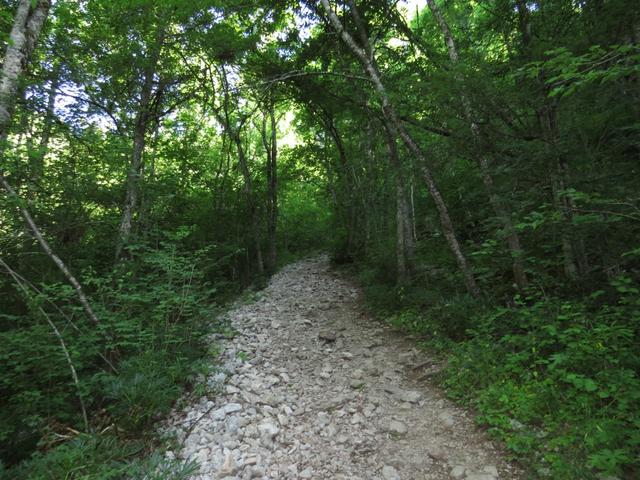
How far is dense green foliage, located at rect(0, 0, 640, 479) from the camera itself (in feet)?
10.8

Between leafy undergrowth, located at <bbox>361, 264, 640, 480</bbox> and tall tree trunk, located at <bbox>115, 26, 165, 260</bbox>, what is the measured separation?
699 cm

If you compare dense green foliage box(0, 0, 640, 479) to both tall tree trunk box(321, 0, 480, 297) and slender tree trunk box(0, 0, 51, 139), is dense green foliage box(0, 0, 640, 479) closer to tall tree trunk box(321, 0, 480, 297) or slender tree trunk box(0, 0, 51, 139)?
tall tree trunk box(321, 0, 480, 297)

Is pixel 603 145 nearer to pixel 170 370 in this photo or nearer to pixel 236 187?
pixel 170 370

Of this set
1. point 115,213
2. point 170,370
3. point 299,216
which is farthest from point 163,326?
point 299,216

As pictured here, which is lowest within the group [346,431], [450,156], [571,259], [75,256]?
[346,431]

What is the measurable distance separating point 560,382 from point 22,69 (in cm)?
843

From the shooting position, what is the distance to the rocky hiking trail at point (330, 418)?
3.18 metres

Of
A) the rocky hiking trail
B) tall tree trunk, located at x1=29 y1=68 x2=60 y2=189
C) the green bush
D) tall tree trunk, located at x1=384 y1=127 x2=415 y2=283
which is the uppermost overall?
tall tree trunk, located at x1=29 y1=68 x2=60 y2=189

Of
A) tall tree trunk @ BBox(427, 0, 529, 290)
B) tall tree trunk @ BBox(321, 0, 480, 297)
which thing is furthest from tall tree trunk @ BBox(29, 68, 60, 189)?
tall tree trunk @ BBox(427, 0, 529, 290)

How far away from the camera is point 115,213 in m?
7.79

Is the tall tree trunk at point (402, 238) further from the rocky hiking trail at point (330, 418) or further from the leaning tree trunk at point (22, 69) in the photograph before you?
the leaning tree trunk at point (22, 69)

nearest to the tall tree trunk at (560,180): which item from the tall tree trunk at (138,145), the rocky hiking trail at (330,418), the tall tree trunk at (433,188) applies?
the tall tree trunk at (433,188)

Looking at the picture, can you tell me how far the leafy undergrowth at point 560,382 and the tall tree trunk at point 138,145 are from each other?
699 cm

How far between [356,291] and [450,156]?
5334 mm
